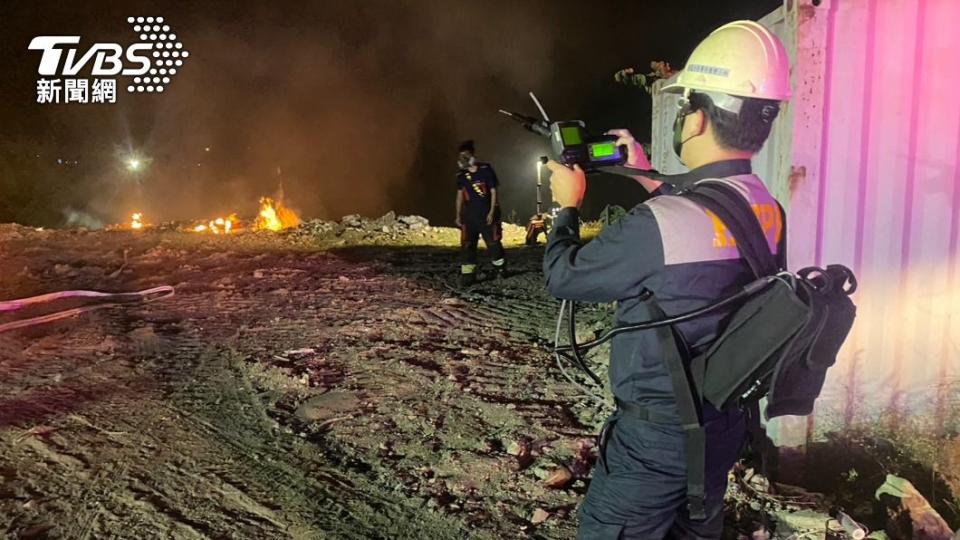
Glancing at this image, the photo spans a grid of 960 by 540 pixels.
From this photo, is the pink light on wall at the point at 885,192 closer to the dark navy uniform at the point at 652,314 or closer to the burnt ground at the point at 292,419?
the burnt ground at the point at 292,419

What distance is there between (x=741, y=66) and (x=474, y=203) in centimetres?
648

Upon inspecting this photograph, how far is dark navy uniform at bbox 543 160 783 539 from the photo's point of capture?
161 cm

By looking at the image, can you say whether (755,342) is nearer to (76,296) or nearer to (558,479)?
(558,479)

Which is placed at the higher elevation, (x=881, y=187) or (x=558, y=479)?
(x=881, y=187)

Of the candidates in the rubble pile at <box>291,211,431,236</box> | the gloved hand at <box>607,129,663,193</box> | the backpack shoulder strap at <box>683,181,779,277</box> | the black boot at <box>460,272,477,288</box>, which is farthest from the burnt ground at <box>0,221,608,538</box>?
the rubble pile at <box>291,211,431,236</box>

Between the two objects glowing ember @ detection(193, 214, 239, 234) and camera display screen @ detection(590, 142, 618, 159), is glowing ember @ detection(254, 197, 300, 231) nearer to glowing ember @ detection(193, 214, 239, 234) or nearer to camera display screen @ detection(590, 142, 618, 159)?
glowing ember @ detection(193, 214, 239, 234)

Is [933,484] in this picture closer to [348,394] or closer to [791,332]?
[791,332]

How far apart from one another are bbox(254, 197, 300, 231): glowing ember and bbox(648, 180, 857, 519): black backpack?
16.5m

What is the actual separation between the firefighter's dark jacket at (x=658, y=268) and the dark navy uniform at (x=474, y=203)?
21.0 ft

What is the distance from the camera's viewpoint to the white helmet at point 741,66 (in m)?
1.70

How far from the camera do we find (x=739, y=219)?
165cm

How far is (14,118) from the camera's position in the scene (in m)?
31.8

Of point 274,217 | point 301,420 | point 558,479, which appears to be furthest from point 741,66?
point 274,217

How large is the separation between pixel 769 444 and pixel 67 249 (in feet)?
40.1
